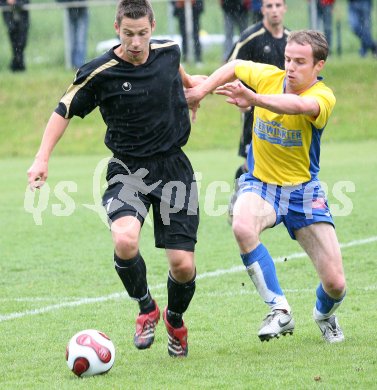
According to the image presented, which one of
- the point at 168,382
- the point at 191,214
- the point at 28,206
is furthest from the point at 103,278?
the point at 28,206

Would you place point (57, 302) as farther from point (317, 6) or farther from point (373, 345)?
point (317, 6)

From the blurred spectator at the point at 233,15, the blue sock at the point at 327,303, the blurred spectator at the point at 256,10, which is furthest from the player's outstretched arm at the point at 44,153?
the blurred spectator at the point at 233,15

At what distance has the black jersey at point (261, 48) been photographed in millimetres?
10875

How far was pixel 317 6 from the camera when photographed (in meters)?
21.7

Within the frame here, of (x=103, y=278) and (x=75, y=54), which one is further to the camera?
(x=75, y=54)

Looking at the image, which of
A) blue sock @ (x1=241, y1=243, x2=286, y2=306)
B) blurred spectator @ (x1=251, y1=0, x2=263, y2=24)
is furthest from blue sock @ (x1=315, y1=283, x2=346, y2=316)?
blurred spectator @ (x1=251, y1=0, x2=263, y2=24)

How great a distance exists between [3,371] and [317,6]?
55.6ft

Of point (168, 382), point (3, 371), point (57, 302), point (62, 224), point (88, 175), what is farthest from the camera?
point (88, 175)

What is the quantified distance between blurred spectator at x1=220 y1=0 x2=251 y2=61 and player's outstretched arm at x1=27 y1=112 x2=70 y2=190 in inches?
567

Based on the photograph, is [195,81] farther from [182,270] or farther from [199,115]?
[199,115]

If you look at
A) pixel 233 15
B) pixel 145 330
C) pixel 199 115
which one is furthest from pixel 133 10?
pixel 233 15

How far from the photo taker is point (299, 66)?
6.28 meters

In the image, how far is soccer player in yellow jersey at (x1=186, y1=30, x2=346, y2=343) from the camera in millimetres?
6230

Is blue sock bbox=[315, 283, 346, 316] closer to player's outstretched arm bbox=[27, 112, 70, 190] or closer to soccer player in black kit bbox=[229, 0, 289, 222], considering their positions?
player's outstretched arm bbox=[27, 112, 70, 190]
